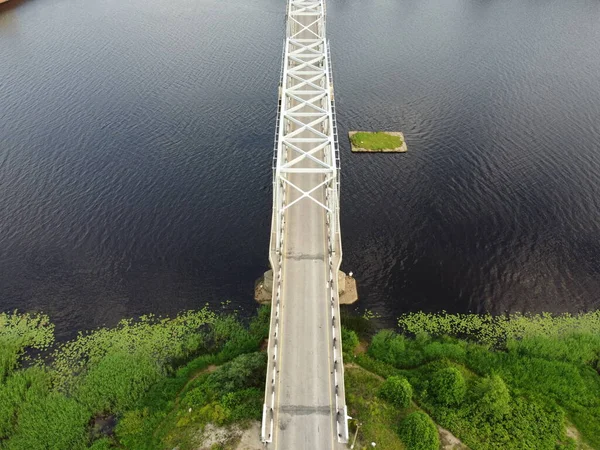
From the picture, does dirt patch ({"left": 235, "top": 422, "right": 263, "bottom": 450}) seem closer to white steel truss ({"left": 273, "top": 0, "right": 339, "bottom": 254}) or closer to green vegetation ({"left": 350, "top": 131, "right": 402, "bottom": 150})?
white steel truss ({"left": 273, "top": 0, "right": 339, "bottom": 254})

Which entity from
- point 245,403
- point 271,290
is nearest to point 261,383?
point 245,403

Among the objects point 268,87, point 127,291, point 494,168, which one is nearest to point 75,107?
point 268,87

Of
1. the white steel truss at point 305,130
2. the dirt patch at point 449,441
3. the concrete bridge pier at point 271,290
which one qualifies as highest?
the white steel truss at point 305,130

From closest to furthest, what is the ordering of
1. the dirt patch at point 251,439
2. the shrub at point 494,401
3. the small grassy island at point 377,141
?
the dirt patch at point 251,439, the shrub at point 494,401, the small grassy island at point 377,141

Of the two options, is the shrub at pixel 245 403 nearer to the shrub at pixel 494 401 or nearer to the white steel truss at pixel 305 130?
the white steel truss at pixel 305 130

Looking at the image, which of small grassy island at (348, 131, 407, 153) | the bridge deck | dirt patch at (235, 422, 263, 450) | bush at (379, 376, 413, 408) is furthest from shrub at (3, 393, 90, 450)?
small grassy island at (348, 131, 407, 153)

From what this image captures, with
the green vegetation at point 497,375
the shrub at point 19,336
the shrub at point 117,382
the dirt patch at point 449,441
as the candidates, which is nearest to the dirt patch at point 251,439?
the green vegetation at point 497,375

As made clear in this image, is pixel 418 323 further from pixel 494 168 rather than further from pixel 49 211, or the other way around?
pixel 49 211
